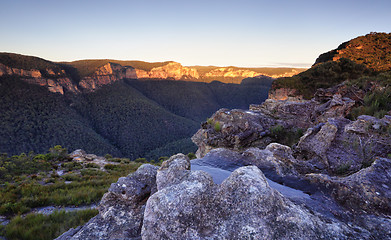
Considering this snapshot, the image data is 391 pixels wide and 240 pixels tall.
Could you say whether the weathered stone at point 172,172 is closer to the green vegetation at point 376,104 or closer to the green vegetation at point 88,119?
the green vegetation at point 376,104

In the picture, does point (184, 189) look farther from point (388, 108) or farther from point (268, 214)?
point (388, 108)

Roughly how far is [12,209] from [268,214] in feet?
38.8

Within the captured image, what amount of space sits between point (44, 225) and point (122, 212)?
19.1 ft

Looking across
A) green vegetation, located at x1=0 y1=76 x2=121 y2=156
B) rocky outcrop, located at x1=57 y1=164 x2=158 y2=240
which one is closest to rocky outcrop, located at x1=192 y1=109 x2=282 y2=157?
rocky outcrop, located at x1=57 y1=164 x2=158 y2=240

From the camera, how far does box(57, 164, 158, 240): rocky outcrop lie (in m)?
2.96

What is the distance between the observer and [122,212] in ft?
10.8

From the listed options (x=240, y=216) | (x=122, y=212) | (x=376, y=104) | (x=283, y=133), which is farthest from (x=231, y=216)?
(x=376, y=104)

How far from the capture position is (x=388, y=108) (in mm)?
7270

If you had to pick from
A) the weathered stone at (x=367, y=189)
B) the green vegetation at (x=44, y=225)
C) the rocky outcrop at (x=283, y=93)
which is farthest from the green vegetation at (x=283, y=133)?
the rocky outcrop at (x=283, y=93)

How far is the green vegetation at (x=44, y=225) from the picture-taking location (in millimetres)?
6059

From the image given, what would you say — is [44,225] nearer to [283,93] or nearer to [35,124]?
[283,93]

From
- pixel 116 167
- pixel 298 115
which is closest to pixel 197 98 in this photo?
pixel 116 167

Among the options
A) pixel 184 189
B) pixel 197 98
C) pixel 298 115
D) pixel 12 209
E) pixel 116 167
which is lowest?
pixel 197 98

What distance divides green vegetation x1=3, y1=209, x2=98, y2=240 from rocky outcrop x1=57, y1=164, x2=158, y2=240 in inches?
157
